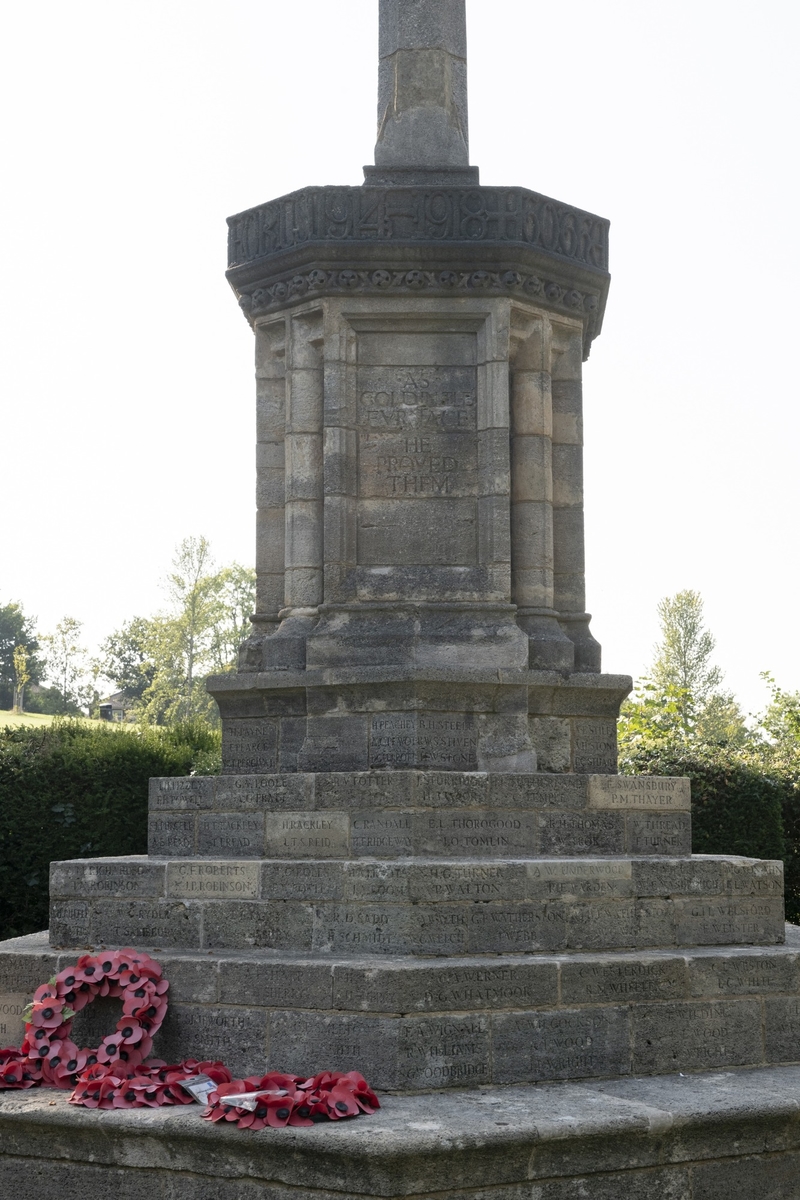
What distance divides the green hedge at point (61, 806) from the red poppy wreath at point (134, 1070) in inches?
199

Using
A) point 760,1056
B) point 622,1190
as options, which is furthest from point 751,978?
point 622,1190

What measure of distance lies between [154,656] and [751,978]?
44.6 metres

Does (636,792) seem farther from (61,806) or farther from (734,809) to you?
(61,806)

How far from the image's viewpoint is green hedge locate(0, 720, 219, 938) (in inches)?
443

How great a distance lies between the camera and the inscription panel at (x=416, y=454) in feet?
24.7

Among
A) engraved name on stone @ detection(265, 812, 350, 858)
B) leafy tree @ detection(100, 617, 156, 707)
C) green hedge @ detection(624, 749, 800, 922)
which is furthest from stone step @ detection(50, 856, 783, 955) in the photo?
leafy tree @ detection(100, 617, 156, 707)

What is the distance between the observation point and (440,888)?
6.11 m

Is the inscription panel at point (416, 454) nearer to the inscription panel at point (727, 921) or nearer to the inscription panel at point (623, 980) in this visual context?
the inscription panel at point (727, 921)

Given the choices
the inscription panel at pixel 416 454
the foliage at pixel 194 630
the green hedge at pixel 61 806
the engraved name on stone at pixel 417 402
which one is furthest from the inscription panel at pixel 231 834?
the foliage at pixel 194 630

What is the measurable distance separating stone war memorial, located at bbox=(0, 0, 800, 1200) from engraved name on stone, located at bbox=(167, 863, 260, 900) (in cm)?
2

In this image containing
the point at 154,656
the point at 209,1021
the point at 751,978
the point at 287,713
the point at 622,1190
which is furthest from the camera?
the point at 154,656

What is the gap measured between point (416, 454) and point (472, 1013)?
323cm

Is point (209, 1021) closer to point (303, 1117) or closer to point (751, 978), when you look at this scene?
point (303, 1117)

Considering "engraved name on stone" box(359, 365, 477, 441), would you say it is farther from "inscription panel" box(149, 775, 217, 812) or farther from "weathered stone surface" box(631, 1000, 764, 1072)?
"weathered stone surface" box(631, 1000, 764, 1072)
